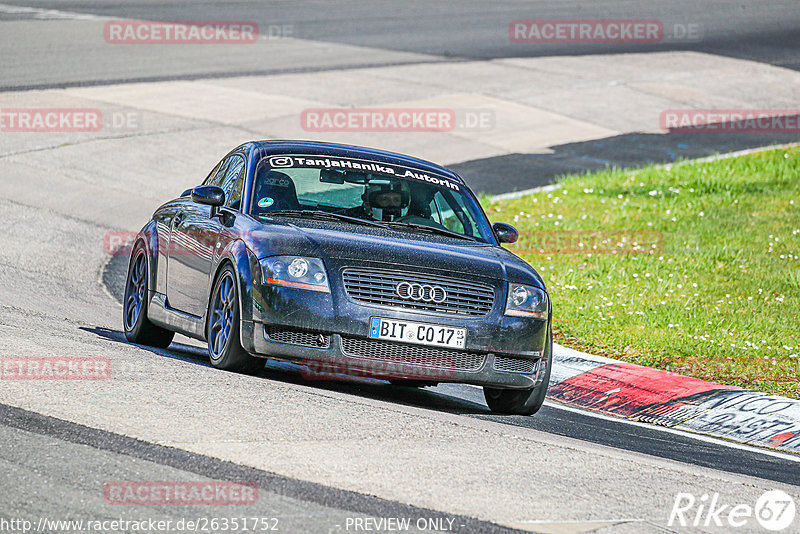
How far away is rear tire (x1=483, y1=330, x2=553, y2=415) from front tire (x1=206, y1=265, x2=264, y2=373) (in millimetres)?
1615

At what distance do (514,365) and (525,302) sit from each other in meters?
0.40

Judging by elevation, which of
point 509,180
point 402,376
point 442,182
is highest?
point 442,182

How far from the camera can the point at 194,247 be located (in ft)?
29.4

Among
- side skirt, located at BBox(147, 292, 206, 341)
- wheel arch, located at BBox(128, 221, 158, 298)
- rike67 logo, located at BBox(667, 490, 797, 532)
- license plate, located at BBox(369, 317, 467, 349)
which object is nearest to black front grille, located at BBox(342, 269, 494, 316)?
license plate, located at BBox(369, 317, 467, 349)

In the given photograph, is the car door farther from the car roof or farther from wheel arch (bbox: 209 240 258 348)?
wheel arch (bbox: 209 240 258 348)

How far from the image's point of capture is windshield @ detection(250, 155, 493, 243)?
8703mm

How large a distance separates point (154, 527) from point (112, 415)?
1.54 m

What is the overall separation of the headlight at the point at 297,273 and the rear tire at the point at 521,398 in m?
1.56

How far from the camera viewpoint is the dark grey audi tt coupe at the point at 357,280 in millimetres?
7656

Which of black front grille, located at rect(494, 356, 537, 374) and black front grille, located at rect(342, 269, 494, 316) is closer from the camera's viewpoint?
black front grille, located at rect(342, 269, 494, 316)

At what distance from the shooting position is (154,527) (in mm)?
4875

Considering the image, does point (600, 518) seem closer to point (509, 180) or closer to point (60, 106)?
point (509, 180)

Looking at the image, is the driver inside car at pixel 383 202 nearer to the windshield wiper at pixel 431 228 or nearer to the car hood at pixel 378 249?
the windshield wiper at pixel 431 228

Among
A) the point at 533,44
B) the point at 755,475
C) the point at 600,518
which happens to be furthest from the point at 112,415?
the point at 533,44
